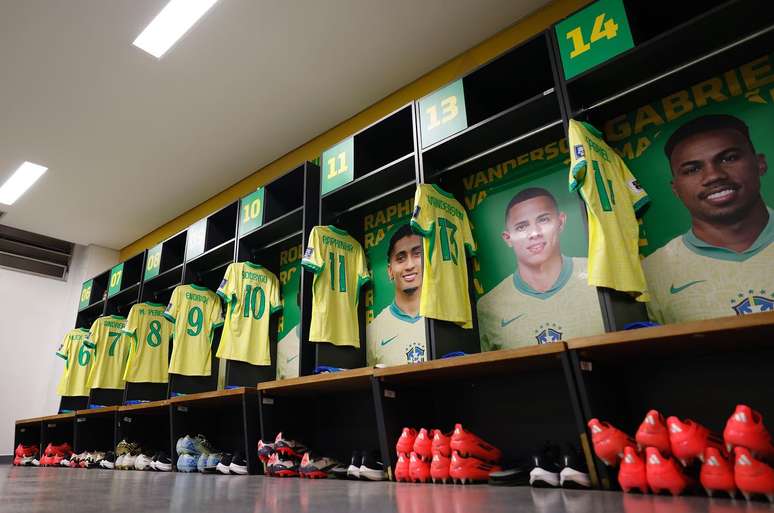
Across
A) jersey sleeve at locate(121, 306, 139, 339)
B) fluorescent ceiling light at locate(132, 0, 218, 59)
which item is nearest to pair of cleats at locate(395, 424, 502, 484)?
fluorescent ceiling light at locate(132, 0, 218, 59)

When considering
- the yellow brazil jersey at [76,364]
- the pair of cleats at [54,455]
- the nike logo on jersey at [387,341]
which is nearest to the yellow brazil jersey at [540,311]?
the nike logo on jersey at [387,341]

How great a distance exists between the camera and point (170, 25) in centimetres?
336

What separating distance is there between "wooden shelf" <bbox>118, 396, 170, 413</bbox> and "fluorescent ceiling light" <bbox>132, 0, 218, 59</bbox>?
2.65 m

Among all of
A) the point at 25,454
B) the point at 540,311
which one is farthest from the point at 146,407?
the point at 540,311

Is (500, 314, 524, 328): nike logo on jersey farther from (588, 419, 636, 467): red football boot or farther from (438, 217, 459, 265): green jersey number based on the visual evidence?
(588, 419, 636, 467): red football boot

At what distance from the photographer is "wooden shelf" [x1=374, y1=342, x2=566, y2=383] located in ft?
6.09

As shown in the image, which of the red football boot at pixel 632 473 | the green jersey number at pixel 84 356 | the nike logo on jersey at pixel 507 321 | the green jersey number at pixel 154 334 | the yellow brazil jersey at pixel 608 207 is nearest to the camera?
the red football boot at pixel 632 473

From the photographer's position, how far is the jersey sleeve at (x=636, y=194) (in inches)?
88.4

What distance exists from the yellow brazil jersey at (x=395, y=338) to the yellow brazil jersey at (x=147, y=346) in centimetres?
253

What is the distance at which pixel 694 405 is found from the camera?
6.40ft

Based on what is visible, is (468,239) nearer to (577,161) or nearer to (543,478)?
(577,161)

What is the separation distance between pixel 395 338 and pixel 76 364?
4540mm

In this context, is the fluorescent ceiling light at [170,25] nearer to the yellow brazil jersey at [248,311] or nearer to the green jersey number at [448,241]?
the yellow brazil jersey at [248,311]

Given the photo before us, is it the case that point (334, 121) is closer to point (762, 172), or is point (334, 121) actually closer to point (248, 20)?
point (248, 20)
